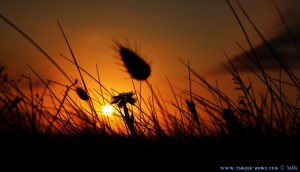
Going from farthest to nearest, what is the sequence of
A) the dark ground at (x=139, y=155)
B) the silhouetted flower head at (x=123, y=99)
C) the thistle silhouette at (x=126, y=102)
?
the silhouetted flower head at (x=123, y=99), the thistle silhouette at (x=126, y=102), the dark ground at (x=139, y=155)

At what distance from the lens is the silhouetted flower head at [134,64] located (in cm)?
337

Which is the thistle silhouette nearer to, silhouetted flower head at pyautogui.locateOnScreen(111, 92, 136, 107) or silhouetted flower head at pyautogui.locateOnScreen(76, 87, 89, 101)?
silhouetted flower head at pyautogui.locateOnScreen(111, 92, 136, 107)

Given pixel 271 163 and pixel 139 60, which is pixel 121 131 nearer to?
pixel 139 60

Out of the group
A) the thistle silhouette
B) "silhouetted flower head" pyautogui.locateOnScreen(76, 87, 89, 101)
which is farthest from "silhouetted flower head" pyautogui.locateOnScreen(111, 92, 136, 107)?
"silhouetted flower head" pyautogui.locateOnScreen(76, 87, 89, 101)

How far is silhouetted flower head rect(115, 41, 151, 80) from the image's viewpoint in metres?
3.37

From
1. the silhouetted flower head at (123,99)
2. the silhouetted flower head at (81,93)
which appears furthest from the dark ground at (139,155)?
the silhouetted flower head at (123,99)

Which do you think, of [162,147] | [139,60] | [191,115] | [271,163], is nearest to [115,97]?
[139,60]

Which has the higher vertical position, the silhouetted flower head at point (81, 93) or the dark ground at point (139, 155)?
the silhouetted flower head at point (81, 93)

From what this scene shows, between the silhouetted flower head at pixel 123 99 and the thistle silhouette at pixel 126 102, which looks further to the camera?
the silhouetted flower head at pixel 123 99

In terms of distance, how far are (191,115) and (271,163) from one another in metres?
1.42

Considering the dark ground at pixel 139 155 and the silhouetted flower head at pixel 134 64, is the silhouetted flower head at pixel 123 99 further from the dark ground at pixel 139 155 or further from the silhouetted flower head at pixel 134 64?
the dark ground at pixel 139 155

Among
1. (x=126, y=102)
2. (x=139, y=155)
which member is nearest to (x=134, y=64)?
(x=126, y=102)

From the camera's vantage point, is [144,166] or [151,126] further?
[151,126]

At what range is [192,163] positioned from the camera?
2.22 metres
